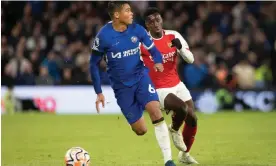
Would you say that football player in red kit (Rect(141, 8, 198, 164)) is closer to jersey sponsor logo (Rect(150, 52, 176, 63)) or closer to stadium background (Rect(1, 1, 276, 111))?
jersey sponsor logo (Rect(150, 52, 176, 63))

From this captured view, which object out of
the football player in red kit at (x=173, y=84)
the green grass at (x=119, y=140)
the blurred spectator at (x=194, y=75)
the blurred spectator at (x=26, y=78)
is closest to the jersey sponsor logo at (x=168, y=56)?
the football player in red kit at (x=173, y=84)

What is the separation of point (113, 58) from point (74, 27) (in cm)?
1391

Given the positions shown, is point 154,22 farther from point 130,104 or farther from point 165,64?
point 130,104

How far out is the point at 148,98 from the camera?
32.6 ft

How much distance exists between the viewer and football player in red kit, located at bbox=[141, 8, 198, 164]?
10.8 m

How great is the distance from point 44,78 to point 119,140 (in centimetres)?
781

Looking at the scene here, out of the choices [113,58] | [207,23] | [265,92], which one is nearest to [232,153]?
[113,58]

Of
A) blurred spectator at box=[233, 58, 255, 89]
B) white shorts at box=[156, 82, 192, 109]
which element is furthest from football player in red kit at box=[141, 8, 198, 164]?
blurred spectator at box=[233, 58, 255, 89]

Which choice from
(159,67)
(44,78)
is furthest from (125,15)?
(44,78)

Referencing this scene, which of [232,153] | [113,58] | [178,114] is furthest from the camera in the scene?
[232,153]

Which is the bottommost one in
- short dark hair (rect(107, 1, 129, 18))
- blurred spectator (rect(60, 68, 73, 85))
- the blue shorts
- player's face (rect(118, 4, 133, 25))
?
the blue shorts

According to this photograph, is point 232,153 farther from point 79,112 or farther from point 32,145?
point 79,112

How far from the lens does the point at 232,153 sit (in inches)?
477

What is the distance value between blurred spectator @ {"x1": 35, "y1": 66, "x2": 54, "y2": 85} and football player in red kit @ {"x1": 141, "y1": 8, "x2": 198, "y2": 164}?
1127 cm
